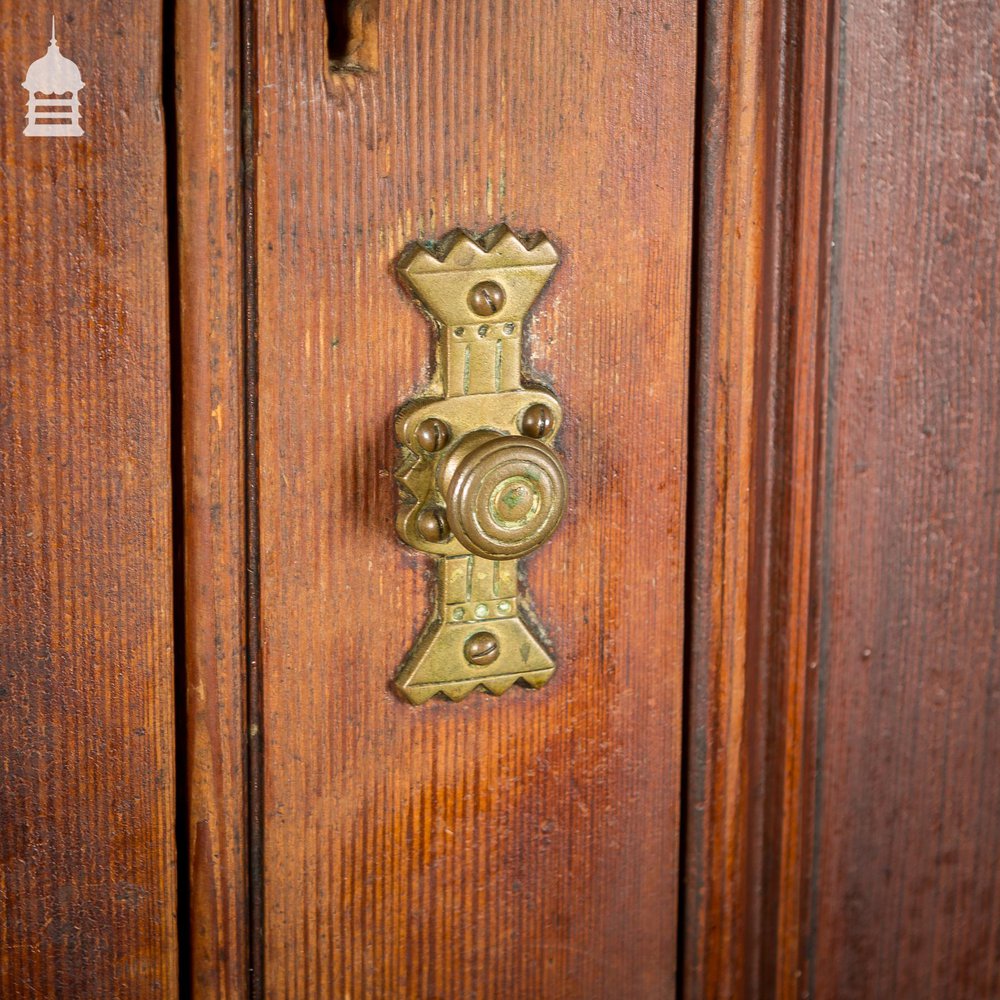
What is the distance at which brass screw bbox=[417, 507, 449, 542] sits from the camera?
22.0 inches

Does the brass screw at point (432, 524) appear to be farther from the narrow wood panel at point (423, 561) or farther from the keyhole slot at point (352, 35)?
the keyhole slot at point (352, 35)

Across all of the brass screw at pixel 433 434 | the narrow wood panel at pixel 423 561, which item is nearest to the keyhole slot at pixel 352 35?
the narrow wood panel at pixel 423 561

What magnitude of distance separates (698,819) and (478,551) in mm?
223

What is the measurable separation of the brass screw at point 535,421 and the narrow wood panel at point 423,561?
20 millimetres

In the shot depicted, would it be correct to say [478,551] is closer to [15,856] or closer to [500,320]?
[500,320]

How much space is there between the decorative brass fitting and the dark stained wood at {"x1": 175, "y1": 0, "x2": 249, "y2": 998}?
0.24 feet

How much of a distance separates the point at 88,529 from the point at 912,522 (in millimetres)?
412

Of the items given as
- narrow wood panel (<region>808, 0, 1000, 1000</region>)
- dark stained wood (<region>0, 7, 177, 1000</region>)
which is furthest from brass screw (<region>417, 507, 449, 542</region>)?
narrow wood panel (<region>808, 0, 1000, 1000</region>)

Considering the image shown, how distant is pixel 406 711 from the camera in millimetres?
591

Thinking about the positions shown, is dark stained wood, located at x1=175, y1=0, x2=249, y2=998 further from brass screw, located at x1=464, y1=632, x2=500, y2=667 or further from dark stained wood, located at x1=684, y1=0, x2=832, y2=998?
dark stained wood, located at x1=684, y1=0, x2=832, y2=998

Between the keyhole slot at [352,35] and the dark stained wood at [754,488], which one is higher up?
the keyhole slot at [352,35]

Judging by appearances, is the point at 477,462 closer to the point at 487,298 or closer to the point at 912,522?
the point at 487,298

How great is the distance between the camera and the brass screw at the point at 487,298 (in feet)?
1.84

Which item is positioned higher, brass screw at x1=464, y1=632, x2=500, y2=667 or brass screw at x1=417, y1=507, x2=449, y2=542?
brass screw at x1=417, y1=507, x2=449, y2=542
